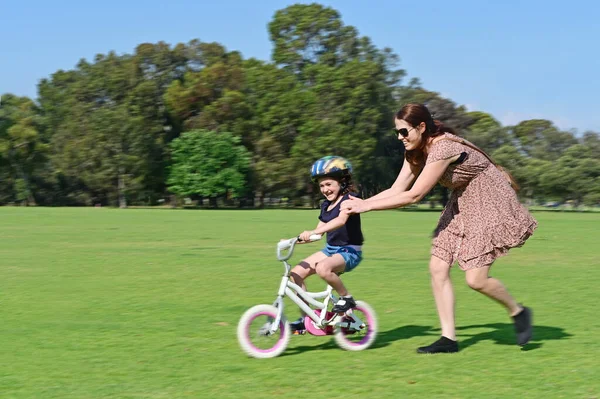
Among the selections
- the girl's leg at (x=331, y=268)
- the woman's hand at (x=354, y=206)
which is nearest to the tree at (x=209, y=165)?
the girl's leg at (x=331, y=268)

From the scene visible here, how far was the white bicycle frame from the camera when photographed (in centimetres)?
684

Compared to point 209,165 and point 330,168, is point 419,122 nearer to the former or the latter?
point 330,168

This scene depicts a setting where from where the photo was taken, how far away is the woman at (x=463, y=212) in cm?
682

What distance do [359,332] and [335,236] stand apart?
92 cm

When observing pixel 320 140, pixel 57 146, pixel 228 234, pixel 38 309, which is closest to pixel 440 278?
pixel 38 309

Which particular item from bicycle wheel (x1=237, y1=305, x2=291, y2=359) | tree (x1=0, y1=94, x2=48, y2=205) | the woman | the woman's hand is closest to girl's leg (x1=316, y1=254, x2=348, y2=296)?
bicycle wheel (x1=237, y1=305, x2=291, y2=359)

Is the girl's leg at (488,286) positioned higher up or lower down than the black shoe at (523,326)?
higher up

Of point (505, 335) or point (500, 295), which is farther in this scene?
point (505, 335)

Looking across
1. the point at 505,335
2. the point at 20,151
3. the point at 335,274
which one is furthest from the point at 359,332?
the point at 20,151

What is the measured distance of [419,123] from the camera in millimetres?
6820

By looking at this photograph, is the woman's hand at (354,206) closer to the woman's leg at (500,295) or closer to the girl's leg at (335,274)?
the girl's leg at (335,274)

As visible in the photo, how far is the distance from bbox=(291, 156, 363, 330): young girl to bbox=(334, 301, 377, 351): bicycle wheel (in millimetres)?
201

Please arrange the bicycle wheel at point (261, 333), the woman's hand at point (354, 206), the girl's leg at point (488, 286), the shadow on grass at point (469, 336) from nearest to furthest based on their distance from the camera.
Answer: the woman's hand at point (354, 206) → the bicycle wheel at point (261, 333) → the girl's leg at point (488, 286) → the shadow on grass at point (469, 336)

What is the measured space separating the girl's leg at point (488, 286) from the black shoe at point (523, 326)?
0.04 meters
